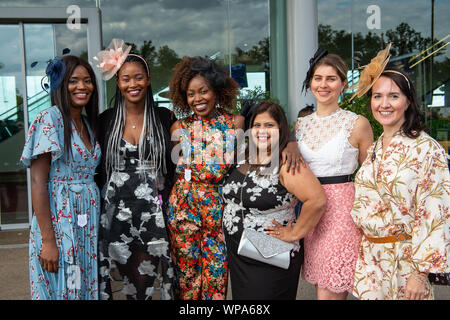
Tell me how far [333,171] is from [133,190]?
1260 mm

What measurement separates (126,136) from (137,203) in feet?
Answer: 1.48

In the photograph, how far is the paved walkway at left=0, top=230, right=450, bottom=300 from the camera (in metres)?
3.79

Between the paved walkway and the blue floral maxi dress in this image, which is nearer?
the blue floral maxi dress

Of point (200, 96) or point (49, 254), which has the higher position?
point (200, 96)

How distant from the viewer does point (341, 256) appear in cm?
233

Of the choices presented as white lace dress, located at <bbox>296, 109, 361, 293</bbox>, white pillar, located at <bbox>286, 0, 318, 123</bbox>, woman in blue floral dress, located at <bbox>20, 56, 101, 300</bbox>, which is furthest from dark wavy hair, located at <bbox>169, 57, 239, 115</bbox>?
white pillar, located at <bbox>286, 0, 318, 123</bbox>

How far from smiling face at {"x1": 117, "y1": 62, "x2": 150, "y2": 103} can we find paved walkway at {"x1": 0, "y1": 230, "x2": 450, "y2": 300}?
130cm

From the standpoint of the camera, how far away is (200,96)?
2713 mm

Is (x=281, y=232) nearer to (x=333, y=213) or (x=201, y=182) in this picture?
(x=333, y=213)

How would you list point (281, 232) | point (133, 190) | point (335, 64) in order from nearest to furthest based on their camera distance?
point (281, 232)
point (335, 64)
point (133, 190)

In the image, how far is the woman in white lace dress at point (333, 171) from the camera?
2340 mm

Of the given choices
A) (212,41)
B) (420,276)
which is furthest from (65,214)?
(212,41)

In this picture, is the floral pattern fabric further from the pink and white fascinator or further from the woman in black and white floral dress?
the pink and white fascinator

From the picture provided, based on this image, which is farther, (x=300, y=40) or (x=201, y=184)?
(x=300, y=40)
